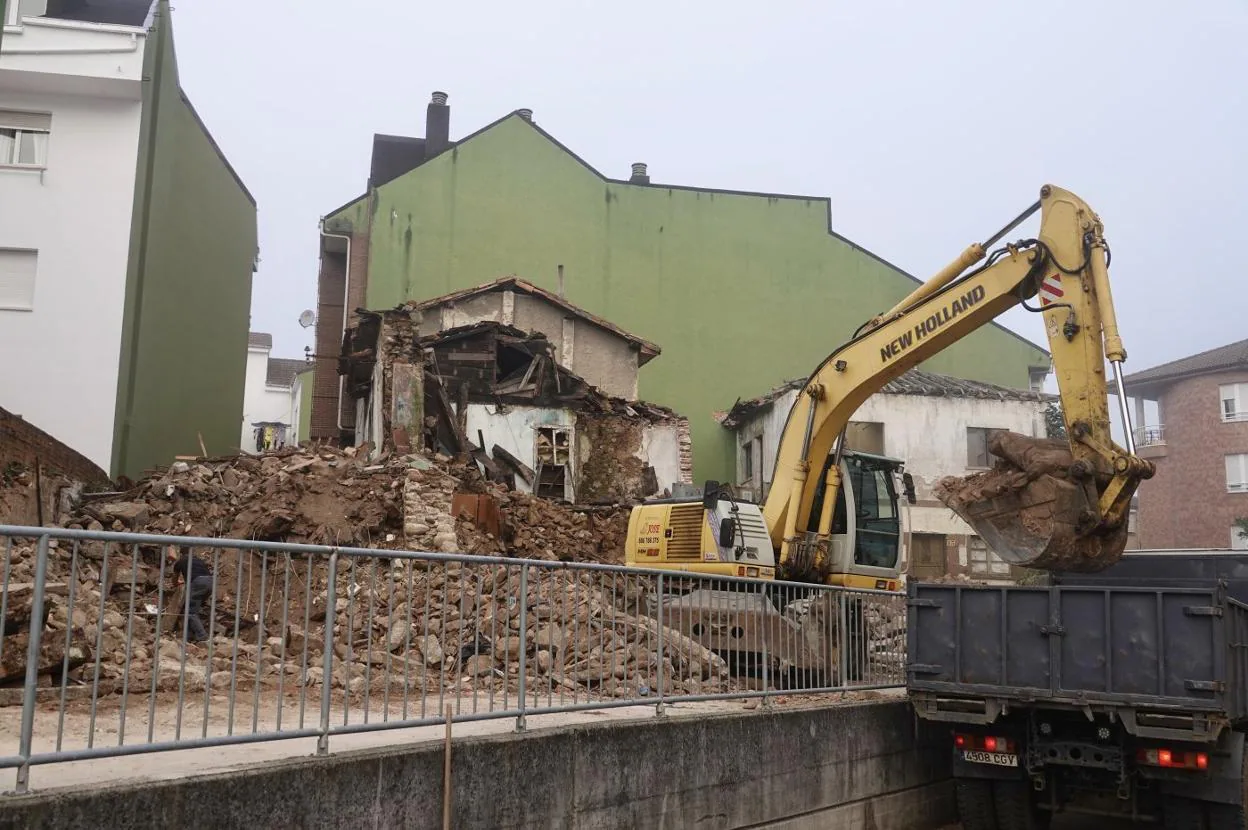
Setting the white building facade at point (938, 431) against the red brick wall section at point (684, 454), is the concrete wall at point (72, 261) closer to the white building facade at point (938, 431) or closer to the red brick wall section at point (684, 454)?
the red brick wall section at point (684, 454)

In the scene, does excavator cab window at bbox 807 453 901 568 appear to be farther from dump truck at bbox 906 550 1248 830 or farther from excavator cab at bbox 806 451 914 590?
dump truck at bbox 906 550 1248 830

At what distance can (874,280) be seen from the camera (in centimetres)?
3878

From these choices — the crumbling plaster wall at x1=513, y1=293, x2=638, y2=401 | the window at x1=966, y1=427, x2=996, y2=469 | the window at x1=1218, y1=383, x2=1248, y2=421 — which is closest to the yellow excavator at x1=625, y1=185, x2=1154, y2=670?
the crumbling plaster wall at x1=513, y1=293, x2=638, y2=401

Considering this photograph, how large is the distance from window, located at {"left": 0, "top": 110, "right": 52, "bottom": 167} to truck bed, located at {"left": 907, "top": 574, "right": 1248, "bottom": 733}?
20916mm

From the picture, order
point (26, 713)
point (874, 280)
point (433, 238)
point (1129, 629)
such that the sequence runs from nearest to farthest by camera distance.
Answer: point (26, 713)
point (1129, 629)
point (433, 238)
point (874, 280)

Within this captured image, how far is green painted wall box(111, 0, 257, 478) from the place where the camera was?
23188 mm

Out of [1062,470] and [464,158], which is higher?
[464,158]

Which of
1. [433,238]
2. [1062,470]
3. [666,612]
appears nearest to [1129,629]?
[1062,470]

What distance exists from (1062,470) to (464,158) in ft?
90.3

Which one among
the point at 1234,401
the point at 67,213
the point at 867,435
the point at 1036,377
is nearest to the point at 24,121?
the point at 67,213

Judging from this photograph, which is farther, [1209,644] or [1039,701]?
[1039,701]

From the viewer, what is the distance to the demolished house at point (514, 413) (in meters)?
25.1

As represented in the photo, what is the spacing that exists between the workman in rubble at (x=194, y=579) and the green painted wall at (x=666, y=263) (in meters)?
28.6

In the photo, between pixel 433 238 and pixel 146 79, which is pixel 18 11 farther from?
pixel 433 238
